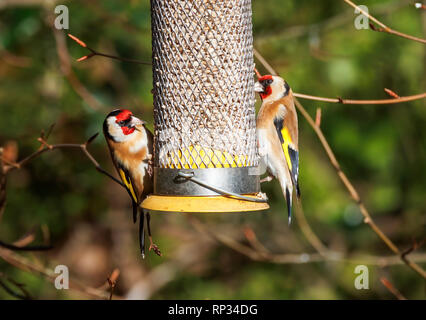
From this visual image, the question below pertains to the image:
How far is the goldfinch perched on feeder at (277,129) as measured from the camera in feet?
14.4

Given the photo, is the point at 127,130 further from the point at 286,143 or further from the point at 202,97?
the point at 286,143

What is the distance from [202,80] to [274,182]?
154 inches

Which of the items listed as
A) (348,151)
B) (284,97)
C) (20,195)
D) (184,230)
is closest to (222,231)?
(184,230)

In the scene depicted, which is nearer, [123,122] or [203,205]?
[203,205]

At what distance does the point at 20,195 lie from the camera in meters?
7.78

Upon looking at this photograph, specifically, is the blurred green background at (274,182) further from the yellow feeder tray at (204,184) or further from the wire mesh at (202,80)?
the yellow feeder tray at (204,184)

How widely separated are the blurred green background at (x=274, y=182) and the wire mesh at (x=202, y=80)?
9.27 ft

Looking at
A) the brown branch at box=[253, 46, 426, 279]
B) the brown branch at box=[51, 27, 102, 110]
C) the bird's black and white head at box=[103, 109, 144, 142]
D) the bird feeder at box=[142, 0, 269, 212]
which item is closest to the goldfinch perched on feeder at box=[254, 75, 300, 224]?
the brown branch at box=[253, 46, 426, 279]

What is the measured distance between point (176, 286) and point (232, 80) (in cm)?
505

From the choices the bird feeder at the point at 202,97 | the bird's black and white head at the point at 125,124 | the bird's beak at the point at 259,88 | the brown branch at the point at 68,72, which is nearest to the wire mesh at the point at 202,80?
the bird feeder at the point at 202,97

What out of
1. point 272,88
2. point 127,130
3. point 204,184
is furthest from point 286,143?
point 127,130

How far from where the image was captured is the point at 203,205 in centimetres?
369
